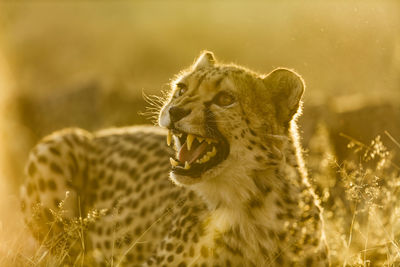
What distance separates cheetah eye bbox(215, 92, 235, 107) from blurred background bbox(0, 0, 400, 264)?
1460 millimetres

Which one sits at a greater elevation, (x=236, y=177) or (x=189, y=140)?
(x=189, y=140)

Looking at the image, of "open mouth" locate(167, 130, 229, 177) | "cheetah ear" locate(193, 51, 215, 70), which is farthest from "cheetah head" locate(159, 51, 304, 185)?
"cheetah ear" locate(193, 51, 215, 70)

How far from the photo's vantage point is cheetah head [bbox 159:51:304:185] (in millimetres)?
3469

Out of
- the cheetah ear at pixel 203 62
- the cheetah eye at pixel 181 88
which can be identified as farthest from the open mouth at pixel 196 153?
the cheetah ear at pixel 203 62

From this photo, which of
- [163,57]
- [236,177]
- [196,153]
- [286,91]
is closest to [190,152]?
[196,153]

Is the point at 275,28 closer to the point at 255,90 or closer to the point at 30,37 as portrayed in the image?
the point at 30,37

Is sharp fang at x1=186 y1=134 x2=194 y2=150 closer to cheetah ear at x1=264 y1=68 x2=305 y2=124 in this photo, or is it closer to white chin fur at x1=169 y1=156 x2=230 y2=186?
white chin fur at x1=169 y1=156 x2=230 y2=186

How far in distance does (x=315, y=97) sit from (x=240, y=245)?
12.3 feet

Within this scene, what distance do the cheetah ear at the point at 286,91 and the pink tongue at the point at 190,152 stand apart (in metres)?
0.47

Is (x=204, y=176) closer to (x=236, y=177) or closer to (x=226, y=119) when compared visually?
(x=236, y=177)

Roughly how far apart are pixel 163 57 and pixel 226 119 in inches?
494

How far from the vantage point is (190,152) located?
354cm

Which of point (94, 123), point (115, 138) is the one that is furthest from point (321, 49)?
point (94, 123)

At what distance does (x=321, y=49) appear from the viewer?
17.7ft
